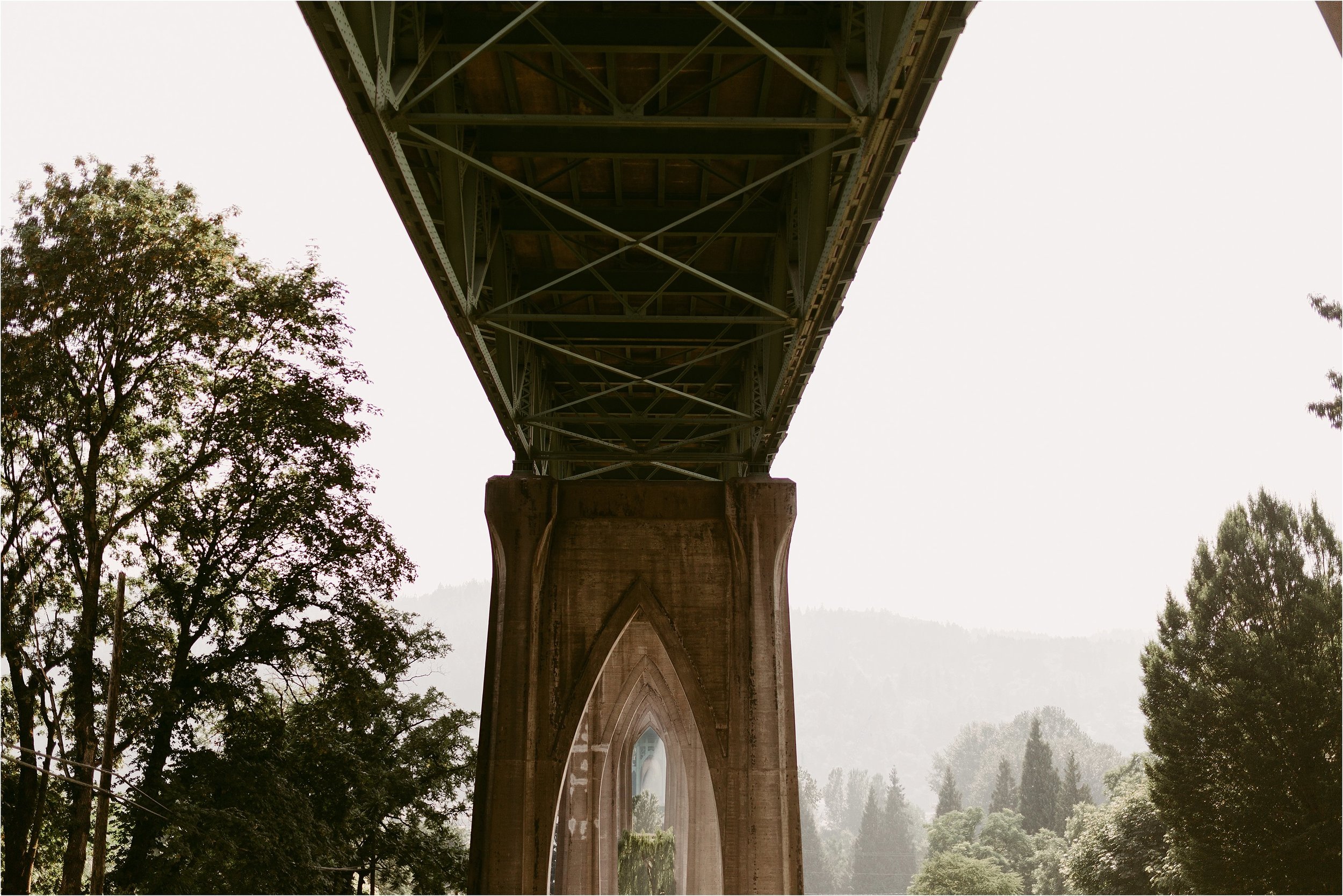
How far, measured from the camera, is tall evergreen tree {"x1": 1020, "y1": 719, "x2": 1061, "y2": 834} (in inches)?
4473

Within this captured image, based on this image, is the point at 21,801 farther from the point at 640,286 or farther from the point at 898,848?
the point at 898,848

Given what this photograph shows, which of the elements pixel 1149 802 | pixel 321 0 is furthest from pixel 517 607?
pixel 1149 802

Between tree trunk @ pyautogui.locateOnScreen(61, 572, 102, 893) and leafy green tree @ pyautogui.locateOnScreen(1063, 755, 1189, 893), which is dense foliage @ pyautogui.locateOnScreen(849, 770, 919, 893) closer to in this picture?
leafy green tree @ pyautogui.locateOnScreen(1063, 755, 1189, 893)

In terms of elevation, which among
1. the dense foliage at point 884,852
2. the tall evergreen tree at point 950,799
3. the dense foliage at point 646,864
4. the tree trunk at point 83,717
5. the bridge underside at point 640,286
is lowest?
the dense foliage at point 884,852

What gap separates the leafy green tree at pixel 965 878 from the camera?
316 feet

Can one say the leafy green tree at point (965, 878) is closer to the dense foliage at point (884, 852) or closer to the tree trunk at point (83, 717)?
the dense foliage at point (884, 852)

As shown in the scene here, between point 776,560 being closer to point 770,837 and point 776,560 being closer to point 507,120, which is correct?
point 770,837

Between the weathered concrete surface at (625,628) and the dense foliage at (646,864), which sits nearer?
the weathered concrete surface at (625,628)

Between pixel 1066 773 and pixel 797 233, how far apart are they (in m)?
118

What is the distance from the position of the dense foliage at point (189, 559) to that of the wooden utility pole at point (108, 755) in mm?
995

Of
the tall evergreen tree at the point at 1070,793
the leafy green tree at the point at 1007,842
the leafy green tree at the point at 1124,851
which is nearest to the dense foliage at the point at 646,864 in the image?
the leafy green tree at the point at 1124,851

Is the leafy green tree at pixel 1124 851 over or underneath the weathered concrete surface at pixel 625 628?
underneath

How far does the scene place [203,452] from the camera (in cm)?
2394

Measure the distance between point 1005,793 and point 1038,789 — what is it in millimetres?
11274
